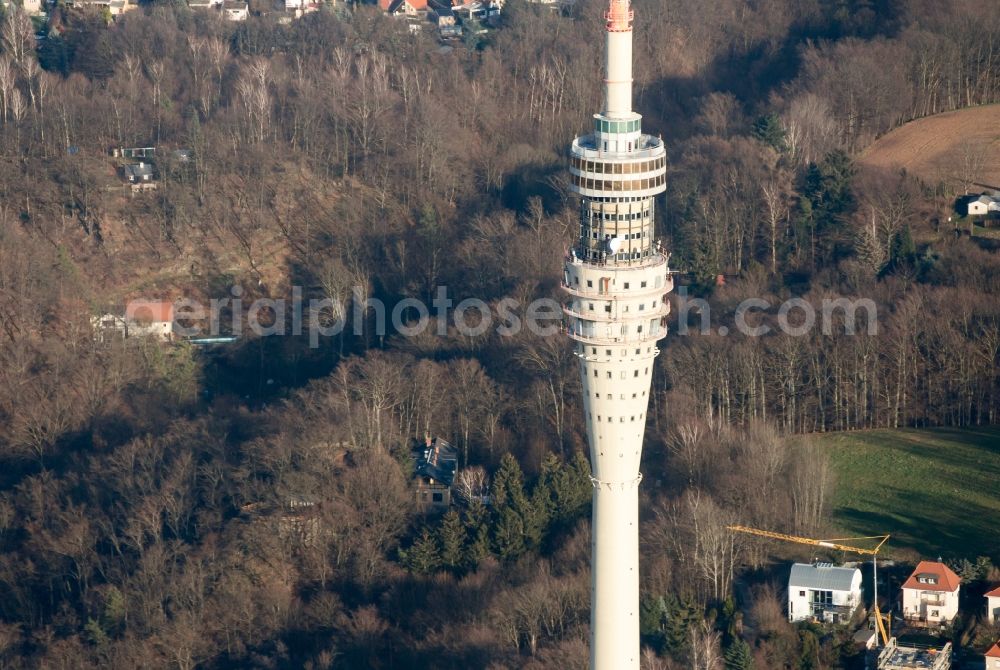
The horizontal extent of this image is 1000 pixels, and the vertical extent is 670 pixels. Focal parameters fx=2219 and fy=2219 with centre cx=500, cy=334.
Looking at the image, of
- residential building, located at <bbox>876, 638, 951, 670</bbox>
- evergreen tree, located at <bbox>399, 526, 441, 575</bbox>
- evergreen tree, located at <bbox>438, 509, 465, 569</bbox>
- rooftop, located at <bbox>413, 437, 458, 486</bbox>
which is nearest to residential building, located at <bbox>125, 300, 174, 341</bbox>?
rooftop, located at <bbox>413, 437, 458, 486</bbox>

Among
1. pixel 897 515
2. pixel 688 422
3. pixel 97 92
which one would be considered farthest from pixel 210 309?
pixel 897 515

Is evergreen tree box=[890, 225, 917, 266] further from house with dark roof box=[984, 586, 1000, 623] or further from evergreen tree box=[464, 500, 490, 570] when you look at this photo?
house with dark roof box=[984, 586, 1000, 623]

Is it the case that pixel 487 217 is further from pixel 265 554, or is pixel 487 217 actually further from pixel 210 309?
pixel 265 554

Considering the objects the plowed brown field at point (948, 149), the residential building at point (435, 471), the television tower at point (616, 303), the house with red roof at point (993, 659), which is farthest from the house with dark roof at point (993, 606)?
the plowed brown field at point (948, 149)

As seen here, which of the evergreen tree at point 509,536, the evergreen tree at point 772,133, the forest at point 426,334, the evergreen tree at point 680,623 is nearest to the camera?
the evergreen tree at point 680,623

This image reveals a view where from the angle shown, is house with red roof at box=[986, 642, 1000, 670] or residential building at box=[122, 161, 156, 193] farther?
residential building at box=[122, 161, 156, 193]

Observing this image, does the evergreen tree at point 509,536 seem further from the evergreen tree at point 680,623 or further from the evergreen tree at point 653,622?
the evergreen tree at point 680,623

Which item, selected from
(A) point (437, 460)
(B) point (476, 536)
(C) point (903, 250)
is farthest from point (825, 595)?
(C) point (903, 250)

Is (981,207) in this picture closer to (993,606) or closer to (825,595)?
(993,606)
